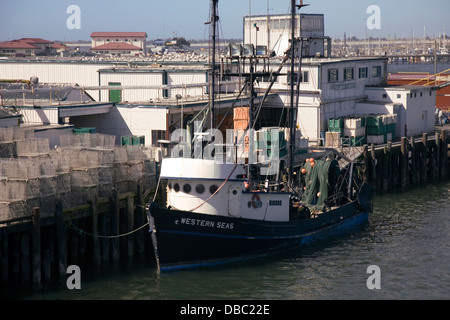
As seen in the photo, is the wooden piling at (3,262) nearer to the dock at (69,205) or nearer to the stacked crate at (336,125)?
the dock at (69,205)

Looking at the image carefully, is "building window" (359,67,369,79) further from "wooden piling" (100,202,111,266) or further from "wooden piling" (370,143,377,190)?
"wooden piling" (100,202,111,266)

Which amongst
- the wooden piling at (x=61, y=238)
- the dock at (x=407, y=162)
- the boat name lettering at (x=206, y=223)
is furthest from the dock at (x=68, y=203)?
the dock at (x=407, y=162)

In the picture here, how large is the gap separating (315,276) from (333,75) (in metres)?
23.9

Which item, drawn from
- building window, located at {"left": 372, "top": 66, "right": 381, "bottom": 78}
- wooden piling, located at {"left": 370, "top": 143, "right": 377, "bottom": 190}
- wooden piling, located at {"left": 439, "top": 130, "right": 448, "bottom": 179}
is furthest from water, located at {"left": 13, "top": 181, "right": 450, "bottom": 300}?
building window, located at {"left": 372, "top": 66, "right": 381, "bottom": 78}

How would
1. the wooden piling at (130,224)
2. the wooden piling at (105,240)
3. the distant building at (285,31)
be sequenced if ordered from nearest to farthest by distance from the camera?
the wooden piling at (105,240) → the wooden piling at (130,224) → the distant building at (285,31)

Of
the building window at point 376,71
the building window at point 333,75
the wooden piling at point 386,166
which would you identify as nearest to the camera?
the wooden piling at point 386,166

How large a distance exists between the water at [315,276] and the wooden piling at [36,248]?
1.86 ft

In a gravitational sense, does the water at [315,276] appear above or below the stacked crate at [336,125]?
below

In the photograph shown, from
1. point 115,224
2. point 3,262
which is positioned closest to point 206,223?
point 115,224

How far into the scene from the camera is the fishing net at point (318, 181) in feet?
Answer: 114

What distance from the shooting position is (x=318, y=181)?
35.2 m
